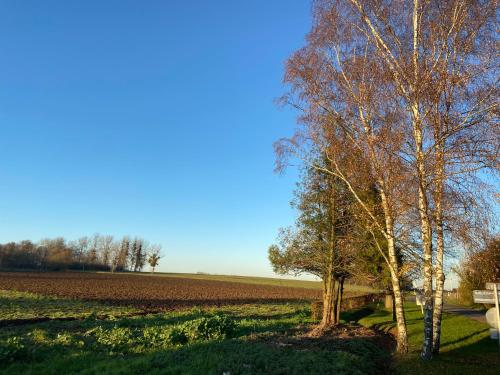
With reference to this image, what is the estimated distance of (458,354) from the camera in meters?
13.6

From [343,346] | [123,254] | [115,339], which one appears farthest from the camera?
[123,254]

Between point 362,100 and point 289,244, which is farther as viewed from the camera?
point 289,244

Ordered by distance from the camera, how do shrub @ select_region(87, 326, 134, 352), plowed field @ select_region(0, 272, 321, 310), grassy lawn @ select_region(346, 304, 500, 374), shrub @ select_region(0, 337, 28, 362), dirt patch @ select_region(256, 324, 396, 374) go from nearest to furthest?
grassy lawn @ select_region(346, 304, 500, 374) → shrub @ select_region(0, 337, 28, 362) → dirt patch @ select_region(256, 324, 396, 374) → shrub @ select_region(87, 326, 134, 352) → plowed field @ select_region(0, 272, 321, 310)

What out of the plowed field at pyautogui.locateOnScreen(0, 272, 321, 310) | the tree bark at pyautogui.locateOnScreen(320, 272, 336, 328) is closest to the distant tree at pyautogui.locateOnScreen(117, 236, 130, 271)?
the plowed field at pyautogui.locateOnScreen(0, 272, 321, 310)

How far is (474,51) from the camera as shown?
38.7 feet

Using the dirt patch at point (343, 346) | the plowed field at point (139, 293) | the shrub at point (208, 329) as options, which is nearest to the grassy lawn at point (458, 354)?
the dirt patch at point (343, 346)

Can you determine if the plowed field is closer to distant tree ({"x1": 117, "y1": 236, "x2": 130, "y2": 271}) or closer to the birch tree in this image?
the birch tree

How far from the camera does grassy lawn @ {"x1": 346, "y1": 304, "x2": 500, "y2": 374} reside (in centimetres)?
1047

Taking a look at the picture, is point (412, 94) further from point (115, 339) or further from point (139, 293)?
point (139, 293)

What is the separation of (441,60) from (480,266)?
21.9ft

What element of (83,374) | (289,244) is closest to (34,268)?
(289,244)

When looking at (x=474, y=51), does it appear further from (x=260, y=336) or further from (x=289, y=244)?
(x=289, y=244)

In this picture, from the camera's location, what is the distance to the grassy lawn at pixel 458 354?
10.5 m

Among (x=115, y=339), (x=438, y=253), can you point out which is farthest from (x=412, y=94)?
(x=115, y=339)
